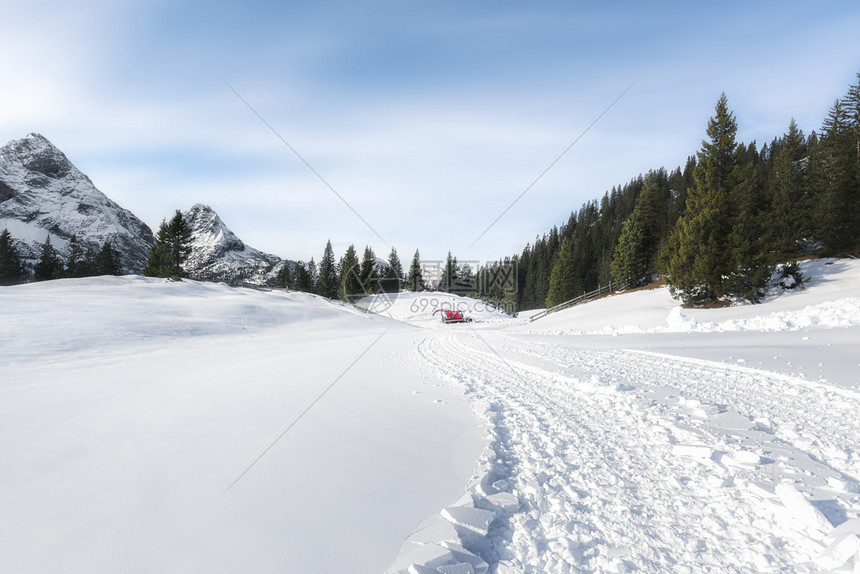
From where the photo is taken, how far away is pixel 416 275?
80.6 meters

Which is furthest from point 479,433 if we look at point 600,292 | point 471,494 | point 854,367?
point 600,292

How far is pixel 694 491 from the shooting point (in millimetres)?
2633

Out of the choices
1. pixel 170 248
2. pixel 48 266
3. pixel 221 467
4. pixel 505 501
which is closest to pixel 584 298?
pixel 505 501

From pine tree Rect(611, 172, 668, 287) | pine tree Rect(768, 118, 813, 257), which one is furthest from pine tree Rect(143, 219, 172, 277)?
pine tree Rect(768, 118, 813, 257)

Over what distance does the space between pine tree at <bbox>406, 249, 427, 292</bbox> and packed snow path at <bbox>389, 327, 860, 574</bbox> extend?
72.9 m

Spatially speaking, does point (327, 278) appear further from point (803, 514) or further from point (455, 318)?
point (803, 514)

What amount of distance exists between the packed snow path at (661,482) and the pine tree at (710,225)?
59.2 feet

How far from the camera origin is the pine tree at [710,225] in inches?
798

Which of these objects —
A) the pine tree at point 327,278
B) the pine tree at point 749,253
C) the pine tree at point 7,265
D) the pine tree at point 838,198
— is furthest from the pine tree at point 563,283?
the pine tree at point 7,265

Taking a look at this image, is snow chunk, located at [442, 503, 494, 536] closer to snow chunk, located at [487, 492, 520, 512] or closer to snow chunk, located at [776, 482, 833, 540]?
snow chunk, located at [487, 492, 520, 512]

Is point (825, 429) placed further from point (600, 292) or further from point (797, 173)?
point (797, 173)

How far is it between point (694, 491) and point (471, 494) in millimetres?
1626

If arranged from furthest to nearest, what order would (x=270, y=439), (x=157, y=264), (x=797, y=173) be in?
(x=157, y=264) < (x=797, y=173) < (x=270, y=439)

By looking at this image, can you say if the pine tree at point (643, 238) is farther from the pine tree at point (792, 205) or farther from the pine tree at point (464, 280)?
the pine tree at point (464, 280)
